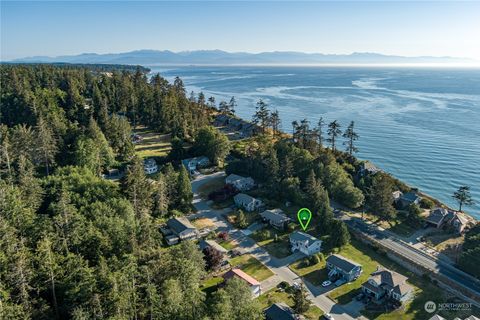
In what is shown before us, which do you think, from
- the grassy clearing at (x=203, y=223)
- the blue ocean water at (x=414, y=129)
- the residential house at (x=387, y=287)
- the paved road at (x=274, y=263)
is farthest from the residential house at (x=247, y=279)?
the blue ocean water at (x=414, y=129)

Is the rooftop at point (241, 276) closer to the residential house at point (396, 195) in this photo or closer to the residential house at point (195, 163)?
the residential house at point (396, 195)

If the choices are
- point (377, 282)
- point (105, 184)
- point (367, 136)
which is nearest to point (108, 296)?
point (105, 184)

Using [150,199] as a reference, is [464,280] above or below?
below

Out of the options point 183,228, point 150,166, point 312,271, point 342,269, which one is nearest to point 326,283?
point 342,269

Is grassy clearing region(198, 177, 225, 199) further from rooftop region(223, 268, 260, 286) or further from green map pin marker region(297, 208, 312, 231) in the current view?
rooftop region(223, 268, 260, 286)

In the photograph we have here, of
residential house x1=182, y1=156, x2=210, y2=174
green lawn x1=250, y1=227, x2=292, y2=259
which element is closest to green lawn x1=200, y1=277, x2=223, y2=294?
green lawn x1=250, y1=227, x2=292, y2=259

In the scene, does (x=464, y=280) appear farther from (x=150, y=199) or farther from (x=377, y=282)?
(x=150, y=199)

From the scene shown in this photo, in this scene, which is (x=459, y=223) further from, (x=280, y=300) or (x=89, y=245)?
(x=89, y=245)
